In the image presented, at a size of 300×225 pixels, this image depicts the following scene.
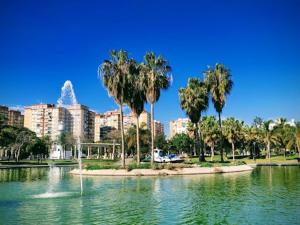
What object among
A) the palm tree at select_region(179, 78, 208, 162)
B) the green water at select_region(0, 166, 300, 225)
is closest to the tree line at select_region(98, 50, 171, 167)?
the palm tree at select_region(179, 78, 208, 162)

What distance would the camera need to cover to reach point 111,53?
184 ft

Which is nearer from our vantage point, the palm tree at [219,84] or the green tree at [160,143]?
the palm tree at [219,84]

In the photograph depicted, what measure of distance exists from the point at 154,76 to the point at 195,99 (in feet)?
43.9

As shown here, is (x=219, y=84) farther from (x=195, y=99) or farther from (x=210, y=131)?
(x=210, y=131)

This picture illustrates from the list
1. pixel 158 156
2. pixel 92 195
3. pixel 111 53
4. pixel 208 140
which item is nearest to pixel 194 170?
pixel 111 53

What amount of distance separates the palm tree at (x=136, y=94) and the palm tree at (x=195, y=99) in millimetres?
11800

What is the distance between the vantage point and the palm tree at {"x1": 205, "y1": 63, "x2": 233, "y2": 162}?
67.2m

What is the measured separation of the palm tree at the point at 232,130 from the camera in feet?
318

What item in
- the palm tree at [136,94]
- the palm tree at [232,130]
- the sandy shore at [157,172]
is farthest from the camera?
the palm tree at [232,130]

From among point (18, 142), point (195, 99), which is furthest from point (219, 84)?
point (18, 142)

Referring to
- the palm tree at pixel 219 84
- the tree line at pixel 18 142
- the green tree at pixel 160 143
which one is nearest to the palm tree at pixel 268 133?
the palm tree at pixel 219 84

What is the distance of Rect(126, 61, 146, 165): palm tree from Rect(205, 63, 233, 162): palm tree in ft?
48.6

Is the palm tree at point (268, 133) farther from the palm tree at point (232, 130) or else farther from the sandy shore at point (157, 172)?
the sandy shore at point (157, 172)

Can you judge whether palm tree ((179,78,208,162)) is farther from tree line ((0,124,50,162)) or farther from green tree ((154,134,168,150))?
green tree ((154,134,168,150))
